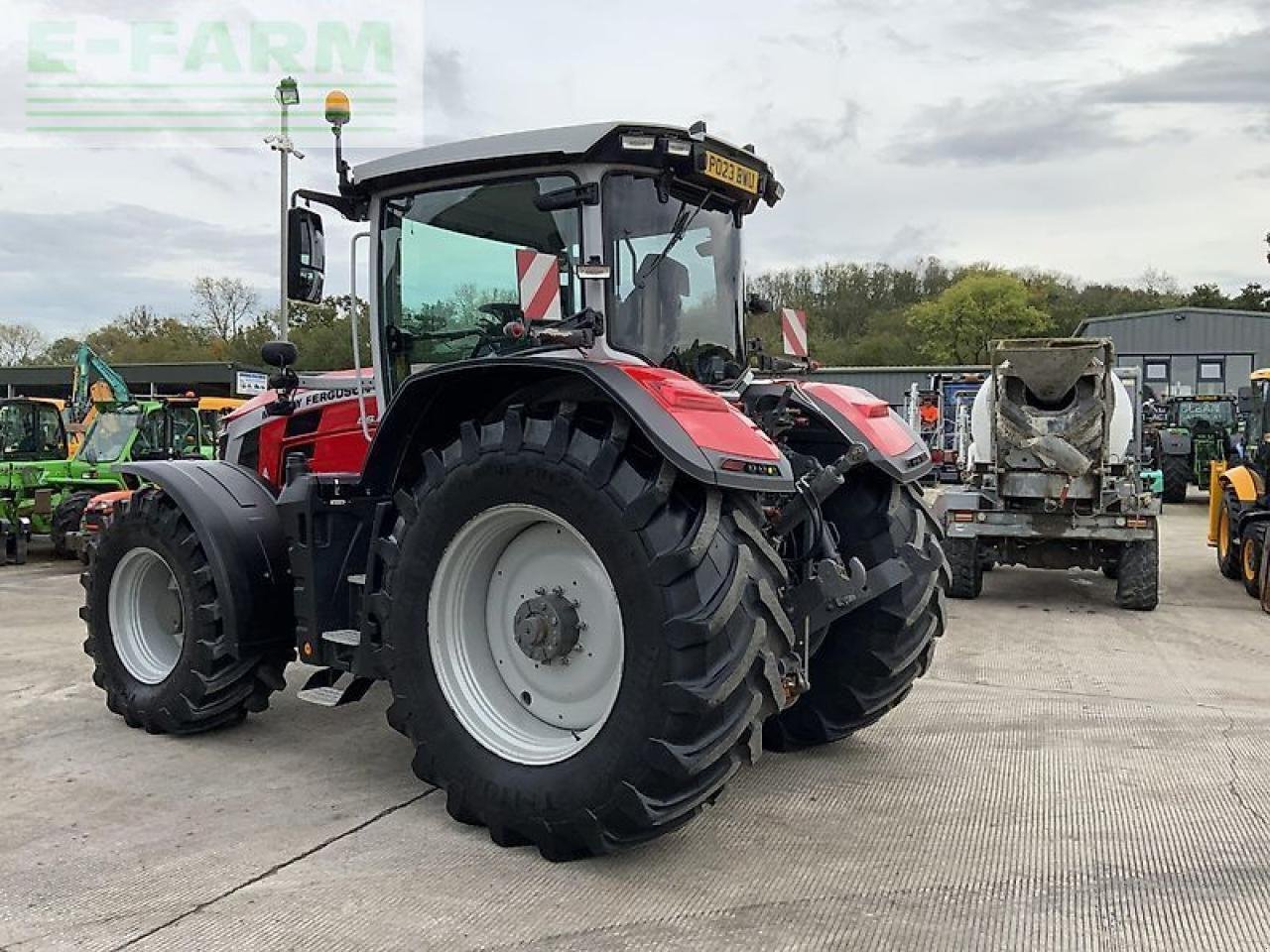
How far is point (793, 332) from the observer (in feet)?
15.7

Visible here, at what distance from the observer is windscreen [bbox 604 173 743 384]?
13.3 feet

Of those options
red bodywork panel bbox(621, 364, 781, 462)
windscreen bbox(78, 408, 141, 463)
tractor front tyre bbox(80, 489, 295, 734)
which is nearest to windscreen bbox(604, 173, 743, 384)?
red bodywork panel bbox(621, 364, 781, 462)

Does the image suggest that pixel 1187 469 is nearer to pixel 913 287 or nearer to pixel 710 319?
pixel 710 319

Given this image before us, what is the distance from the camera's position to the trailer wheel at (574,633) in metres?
3.34

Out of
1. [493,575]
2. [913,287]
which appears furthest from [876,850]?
[913,287]

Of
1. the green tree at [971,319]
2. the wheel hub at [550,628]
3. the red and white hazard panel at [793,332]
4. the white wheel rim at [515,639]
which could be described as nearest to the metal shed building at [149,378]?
the green tree at [971,319]

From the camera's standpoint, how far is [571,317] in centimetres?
404

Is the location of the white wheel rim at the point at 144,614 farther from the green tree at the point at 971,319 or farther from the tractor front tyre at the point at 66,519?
the green tree at the point at 971,319

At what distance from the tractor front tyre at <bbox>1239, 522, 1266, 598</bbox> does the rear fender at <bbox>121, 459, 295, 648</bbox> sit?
8281mm

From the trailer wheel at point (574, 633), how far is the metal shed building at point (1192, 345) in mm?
32426

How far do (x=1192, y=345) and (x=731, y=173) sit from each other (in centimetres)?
3428

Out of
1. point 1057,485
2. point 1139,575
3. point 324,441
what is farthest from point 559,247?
point 1139,575

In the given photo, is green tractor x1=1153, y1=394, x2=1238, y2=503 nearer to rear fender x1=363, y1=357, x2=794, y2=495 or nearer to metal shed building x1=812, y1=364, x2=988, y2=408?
metal shed building x1=812, y1=364, x2=988, y2=408

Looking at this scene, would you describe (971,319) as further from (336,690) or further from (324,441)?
(336,690)
